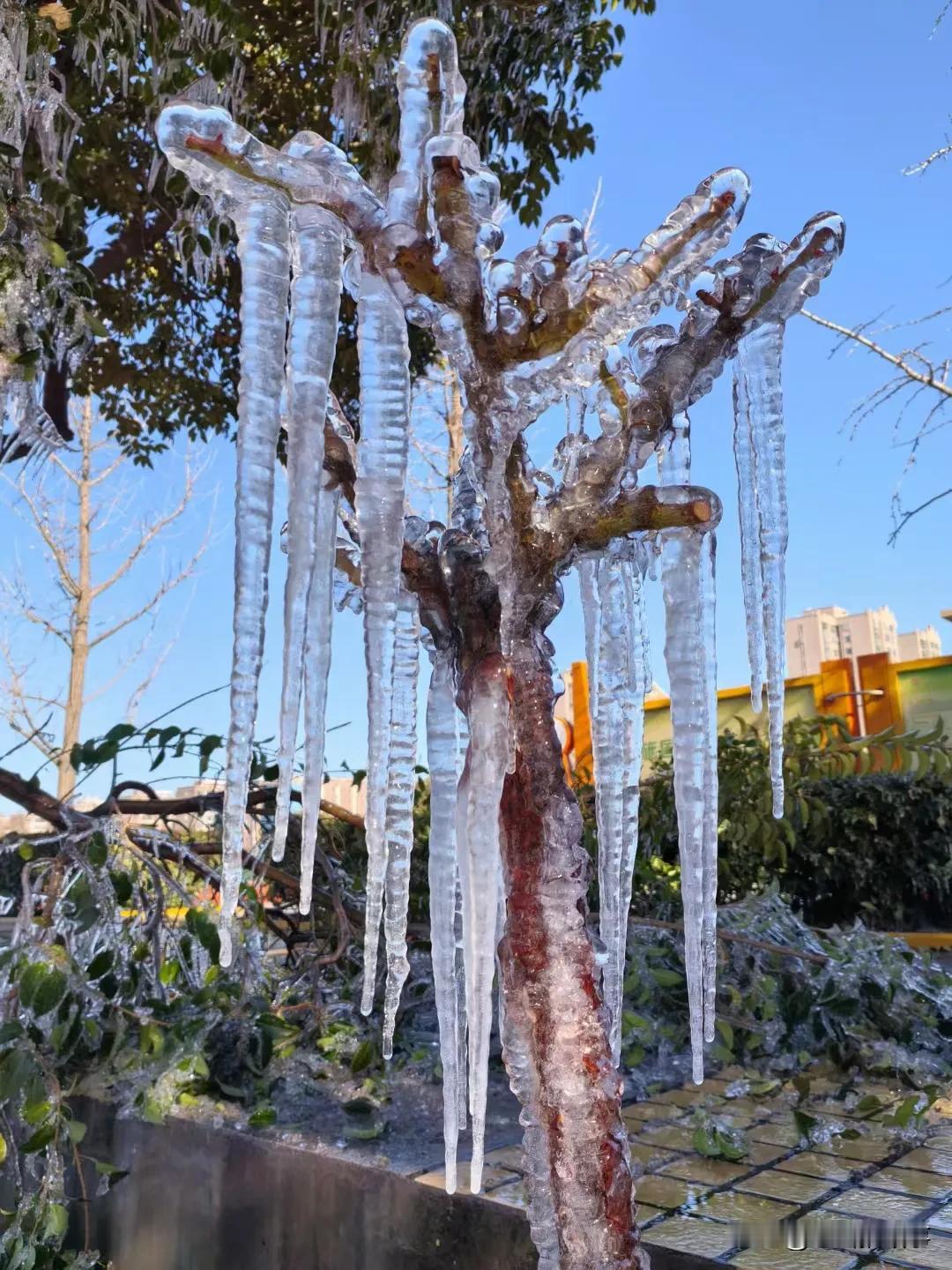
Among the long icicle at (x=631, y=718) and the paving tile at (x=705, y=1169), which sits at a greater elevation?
the long icicle at (x=631, y=718)

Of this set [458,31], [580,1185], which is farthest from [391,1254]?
[458,31]

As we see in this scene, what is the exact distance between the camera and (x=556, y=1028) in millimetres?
1216

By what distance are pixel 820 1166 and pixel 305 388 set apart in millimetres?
1817

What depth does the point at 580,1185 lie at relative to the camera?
1179 millimetres

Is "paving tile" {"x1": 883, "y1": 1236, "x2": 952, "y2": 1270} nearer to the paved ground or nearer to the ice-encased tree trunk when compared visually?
the paved ground

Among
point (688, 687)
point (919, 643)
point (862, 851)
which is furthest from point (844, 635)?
point (688, 687)

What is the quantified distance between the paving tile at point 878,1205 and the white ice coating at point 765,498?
81cm

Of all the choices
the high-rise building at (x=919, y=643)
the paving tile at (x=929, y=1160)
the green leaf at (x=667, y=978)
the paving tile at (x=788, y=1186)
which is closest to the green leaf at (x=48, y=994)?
the paving tile at (x=788, y=1186)

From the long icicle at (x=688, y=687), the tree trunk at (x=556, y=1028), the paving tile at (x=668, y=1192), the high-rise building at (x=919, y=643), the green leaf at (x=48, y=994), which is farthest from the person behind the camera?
the high-rise building at (x=919, y=643)

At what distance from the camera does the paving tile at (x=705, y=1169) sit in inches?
77.0

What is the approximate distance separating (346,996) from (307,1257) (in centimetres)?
111

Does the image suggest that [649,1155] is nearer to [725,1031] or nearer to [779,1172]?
[779,1172]

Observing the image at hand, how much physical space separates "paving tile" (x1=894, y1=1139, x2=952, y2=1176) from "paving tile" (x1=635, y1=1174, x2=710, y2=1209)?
441 mm

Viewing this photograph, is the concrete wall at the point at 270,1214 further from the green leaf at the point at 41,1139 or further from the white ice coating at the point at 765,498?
the white ice coating at the point at 765,498
